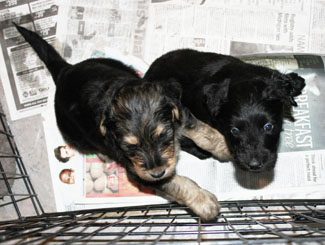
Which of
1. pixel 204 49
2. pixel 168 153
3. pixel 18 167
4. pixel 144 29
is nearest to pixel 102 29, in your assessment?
pixel 144 29

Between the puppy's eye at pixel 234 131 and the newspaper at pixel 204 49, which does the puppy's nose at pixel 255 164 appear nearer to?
the puppy's eye at pixel 234 131

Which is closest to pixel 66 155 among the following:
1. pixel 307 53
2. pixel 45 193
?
pixel 45 193

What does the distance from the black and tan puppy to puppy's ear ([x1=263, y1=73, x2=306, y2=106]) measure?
37cm

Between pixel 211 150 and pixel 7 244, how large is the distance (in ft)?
3.45

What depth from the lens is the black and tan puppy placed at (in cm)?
171

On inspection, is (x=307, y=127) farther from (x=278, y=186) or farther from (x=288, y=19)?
(x=288, y=19)

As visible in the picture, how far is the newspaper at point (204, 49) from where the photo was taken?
88.9 inches

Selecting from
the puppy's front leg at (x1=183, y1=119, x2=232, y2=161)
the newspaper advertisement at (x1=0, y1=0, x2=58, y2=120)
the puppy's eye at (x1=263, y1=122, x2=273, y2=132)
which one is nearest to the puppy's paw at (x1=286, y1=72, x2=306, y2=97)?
the puppy's eye at (x1=263, y1=122, x2=273, y2=132)

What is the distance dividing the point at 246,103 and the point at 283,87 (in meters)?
0.18

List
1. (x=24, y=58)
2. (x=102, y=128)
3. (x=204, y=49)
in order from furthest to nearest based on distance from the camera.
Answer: (x=24, y=58)
(x=204, y=49)
(x=102, y=128)

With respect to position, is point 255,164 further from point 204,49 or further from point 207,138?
point 204,49

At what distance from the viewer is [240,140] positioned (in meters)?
1.79

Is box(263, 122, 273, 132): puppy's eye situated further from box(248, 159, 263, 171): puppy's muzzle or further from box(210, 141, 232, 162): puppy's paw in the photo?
box(210, 141, 232, 162): puppy's paw

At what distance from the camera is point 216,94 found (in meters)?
1.84
